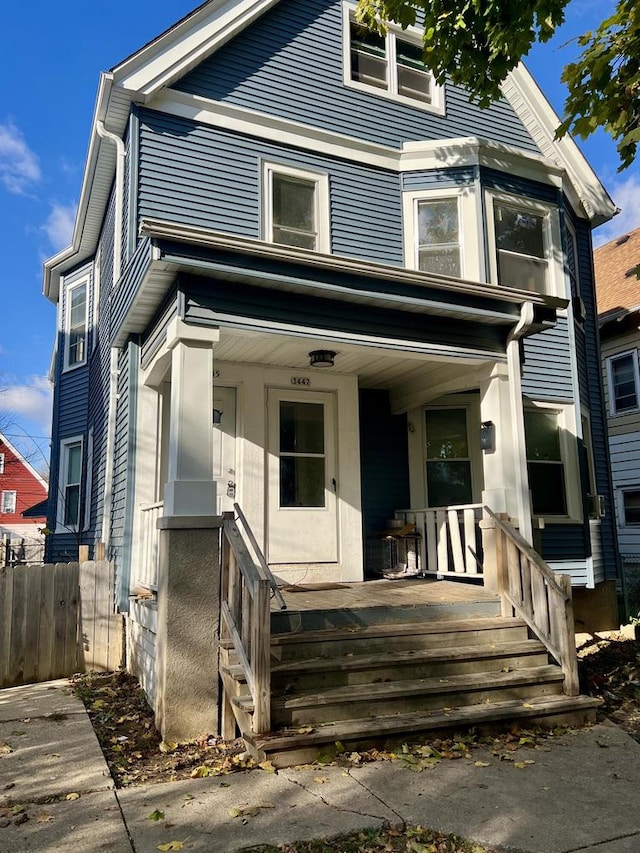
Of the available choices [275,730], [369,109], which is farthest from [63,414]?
[275,730]

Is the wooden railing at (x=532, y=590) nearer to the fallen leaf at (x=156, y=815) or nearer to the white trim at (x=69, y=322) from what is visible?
the fallen leaf at (x=156, y=815)

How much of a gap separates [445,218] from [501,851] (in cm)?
800

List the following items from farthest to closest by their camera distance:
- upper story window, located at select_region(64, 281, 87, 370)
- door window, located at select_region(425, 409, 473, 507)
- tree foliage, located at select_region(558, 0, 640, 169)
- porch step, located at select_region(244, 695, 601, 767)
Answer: upper story window, located at select_region(64, 281, 87, 370) → door window, located at select_region(425, 409, 473, 507) → tree foliage, located at select_region(558, 0, 640, 169) → porch step, located at select_region(244, 695, 601, 767)

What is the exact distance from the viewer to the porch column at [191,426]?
16.6 feet

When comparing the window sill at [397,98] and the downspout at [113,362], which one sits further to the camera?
the window sill at [397,98]

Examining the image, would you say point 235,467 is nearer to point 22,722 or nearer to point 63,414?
point 22,722

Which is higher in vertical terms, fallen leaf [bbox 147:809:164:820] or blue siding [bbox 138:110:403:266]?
blue siding [bbox 138:110:403:266]

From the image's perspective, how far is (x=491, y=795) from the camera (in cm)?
359

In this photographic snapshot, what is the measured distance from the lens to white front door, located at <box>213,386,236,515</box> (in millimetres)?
7246

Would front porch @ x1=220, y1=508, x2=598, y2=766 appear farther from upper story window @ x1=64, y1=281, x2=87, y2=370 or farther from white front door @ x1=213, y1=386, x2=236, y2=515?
upper story window @ x1=64, y1=281, x2=87, y2=370

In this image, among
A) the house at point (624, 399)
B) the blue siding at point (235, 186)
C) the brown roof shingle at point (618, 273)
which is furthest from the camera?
the brown roof shingle at point (618, 273)

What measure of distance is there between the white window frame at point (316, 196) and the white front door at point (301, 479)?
6.88ft

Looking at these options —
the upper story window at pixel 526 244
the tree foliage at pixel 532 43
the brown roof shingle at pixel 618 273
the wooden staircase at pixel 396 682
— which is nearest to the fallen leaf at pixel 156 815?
the wooden staircase at pixel 396 682

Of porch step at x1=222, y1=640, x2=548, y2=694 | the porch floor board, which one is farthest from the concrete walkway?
the porch floor board
